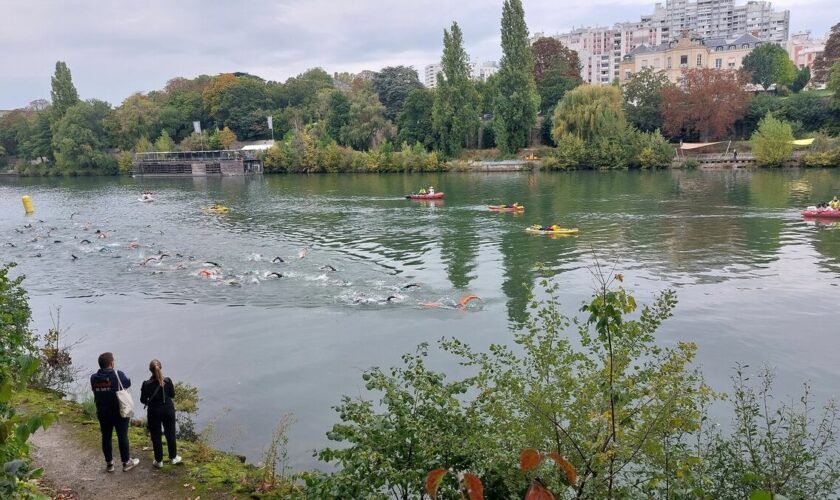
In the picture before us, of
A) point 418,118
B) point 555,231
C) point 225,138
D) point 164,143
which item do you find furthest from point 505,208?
point 164,143

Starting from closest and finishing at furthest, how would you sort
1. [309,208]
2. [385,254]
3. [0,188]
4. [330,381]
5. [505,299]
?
[330,381], [505,299], [385,254], [309,208], [0,188]

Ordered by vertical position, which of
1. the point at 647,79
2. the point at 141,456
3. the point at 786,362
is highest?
the point at 647,79

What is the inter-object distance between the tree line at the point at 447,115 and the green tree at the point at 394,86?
277 millimetres

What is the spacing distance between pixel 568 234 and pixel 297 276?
16849 mm

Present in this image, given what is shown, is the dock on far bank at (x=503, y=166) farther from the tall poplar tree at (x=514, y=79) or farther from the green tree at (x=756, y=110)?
the green tree at (x=756, y=110)

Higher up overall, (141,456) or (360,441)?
(360,441)

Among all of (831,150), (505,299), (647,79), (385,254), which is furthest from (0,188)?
(831,150)

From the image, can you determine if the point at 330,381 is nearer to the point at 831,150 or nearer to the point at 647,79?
the point at 831,150

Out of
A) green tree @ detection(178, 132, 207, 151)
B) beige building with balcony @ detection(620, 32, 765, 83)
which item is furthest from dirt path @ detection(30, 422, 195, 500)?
beige building with balcony @ detection(620, 32, 765, 83)

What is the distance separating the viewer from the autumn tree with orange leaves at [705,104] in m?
84.5

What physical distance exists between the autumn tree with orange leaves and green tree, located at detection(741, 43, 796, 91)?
36396 mm

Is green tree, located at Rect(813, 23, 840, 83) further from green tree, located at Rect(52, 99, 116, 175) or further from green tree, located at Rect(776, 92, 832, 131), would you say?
green tree, located at Rect(52, 99, 116, 175)

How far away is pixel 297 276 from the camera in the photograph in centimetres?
2659

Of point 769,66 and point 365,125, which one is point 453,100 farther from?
point 769,66
